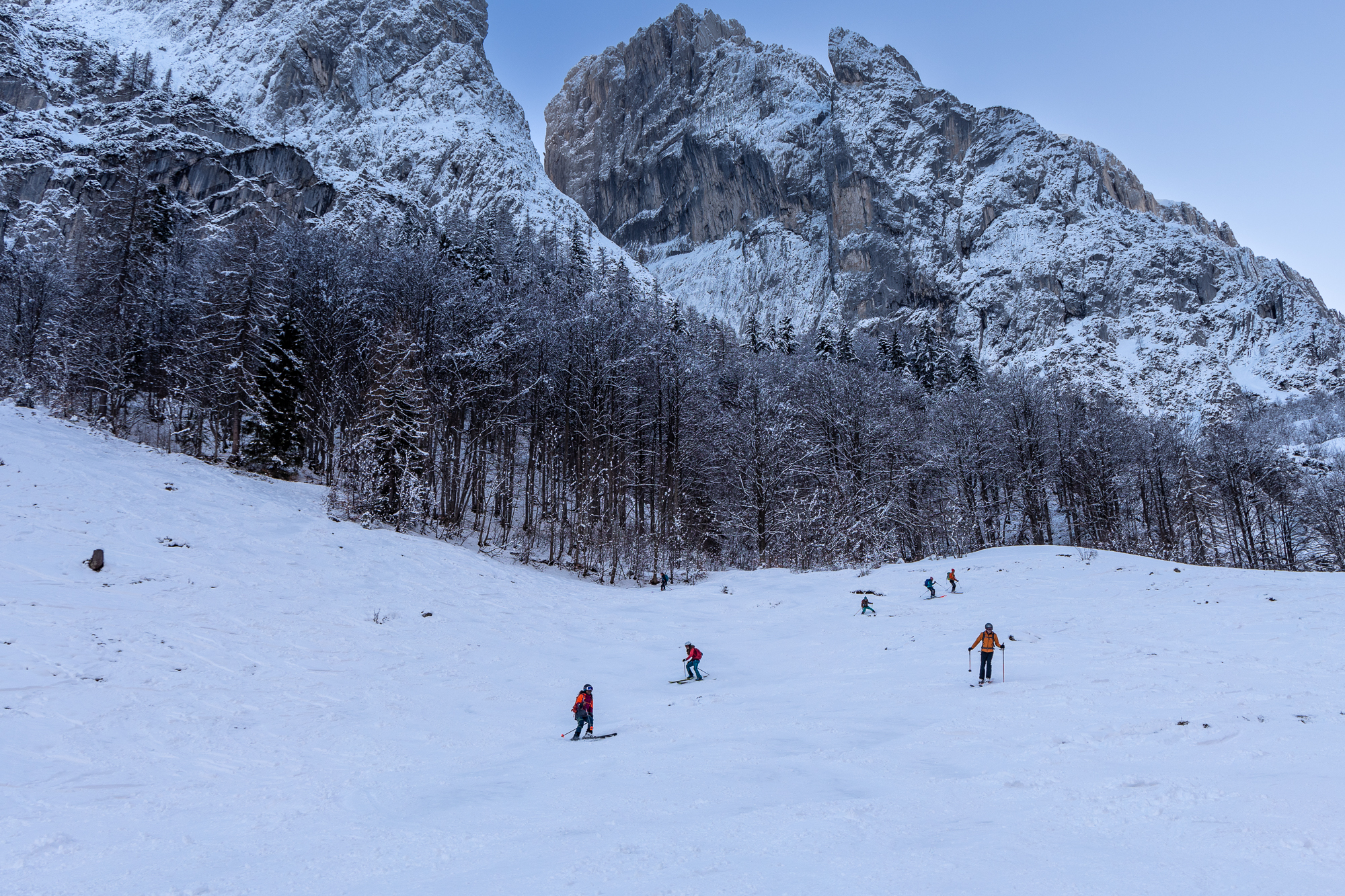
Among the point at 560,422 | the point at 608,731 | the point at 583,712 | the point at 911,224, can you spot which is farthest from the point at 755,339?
the point at 911,224

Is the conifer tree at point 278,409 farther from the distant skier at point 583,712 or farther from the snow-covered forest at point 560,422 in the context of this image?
the distant skier at point 583,712

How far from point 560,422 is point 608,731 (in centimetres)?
3213

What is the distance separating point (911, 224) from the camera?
454ft

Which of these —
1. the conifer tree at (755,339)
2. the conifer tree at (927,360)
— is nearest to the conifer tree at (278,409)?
the conifer tree at (755,339)

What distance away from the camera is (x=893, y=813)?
24.4ft

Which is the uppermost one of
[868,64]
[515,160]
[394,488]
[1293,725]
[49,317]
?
[868,64]

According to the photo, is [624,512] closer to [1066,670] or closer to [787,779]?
[1066,670]

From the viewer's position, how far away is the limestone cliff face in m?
112

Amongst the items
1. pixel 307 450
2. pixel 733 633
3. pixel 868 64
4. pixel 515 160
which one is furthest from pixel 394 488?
pixel 868 64

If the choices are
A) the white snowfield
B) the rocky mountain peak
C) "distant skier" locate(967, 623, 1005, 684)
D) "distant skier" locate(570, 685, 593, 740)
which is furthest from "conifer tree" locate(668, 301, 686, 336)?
the rocky mountain peak

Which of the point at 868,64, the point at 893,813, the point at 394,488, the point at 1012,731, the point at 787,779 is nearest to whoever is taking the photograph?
the point at 893,813

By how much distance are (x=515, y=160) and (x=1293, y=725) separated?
116317mm

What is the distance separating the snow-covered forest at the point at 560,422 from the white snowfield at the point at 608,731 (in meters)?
11.5

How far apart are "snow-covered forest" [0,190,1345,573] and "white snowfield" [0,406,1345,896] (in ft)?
37.7
